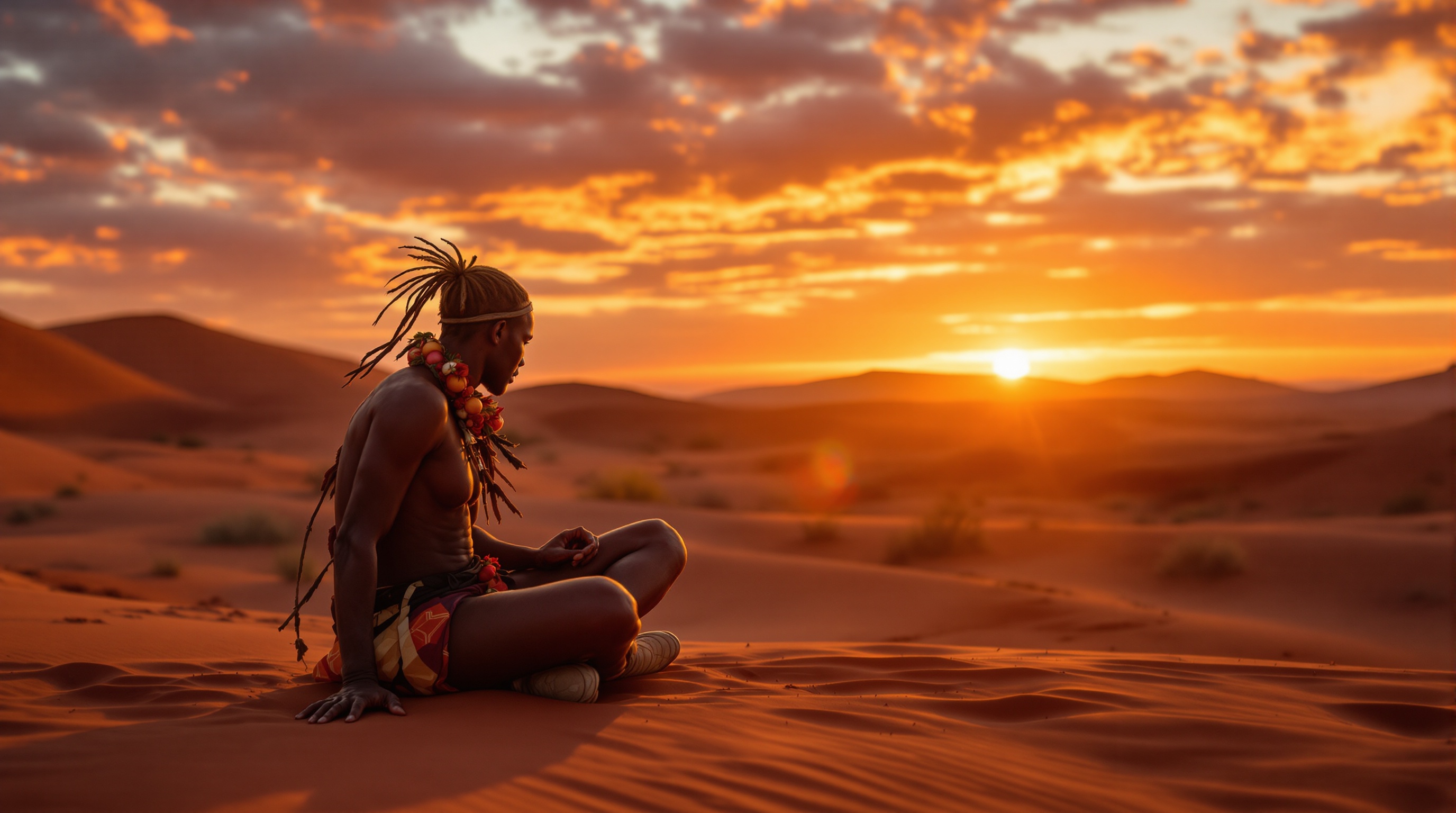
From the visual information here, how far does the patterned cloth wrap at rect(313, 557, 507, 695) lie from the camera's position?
393cm

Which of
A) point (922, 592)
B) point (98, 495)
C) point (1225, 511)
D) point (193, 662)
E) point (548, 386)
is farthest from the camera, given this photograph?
point (548, 386)

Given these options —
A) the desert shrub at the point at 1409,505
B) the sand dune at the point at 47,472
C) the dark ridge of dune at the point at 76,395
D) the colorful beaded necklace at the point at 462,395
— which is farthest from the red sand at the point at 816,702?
the dark ridge of dune at the point at 76,395

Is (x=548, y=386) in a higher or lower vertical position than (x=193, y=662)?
higher

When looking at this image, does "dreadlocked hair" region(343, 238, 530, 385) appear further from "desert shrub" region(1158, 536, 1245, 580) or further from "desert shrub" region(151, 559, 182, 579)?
"desert shrub" region(1158, 536, 1245, 580)

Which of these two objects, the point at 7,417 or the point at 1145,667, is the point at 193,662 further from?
the point at 7,417

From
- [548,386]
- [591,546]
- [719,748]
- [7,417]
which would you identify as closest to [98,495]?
[591,546]

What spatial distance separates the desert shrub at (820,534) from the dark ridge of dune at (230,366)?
45486mm

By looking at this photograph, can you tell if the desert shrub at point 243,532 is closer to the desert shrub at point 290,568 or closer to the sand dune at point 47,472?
the desert shrub at point 290,568

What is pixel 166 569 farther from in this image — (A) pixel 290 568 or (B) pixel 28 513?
(B) pixel 28 513

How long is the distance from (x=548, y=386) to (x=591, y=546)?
88.0 m

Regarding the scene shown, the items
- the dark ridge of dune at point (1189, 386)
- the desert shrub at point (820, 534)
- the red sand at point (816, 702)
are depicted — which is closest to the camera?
the red sand at point (816, 702)

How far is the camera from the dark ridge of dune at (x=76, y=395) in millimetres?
48031

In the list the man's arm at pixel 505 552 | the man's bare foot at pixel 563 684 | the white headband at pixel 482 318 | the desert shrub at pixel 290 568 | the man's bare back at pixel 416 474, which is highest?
the white headband at pixel 482 318

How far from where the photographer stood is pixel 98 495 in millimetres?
18250
